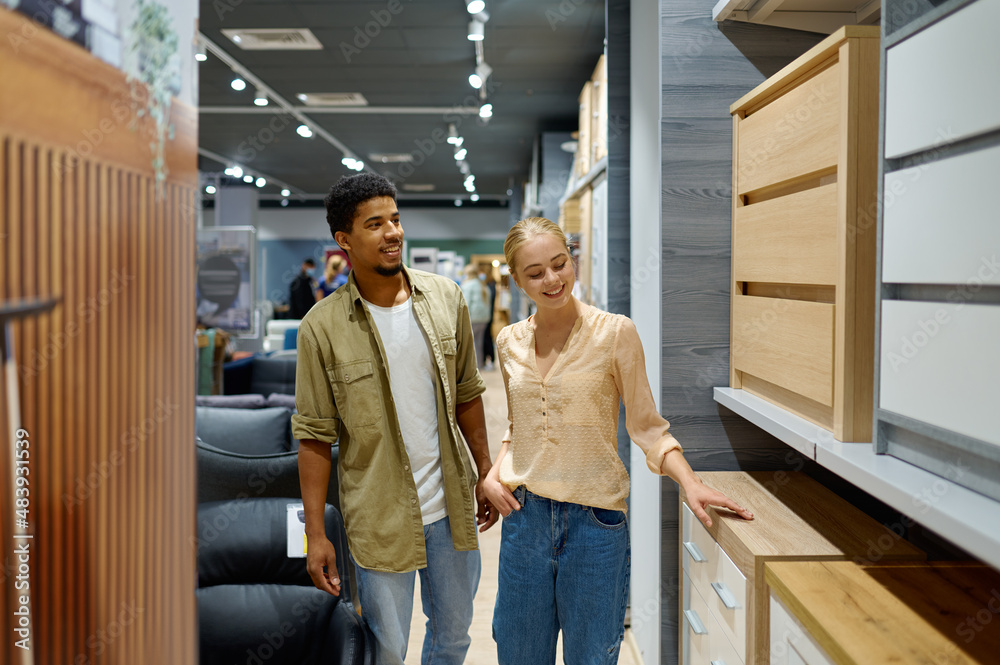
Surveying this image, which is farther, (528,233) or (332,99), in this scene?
(332,99)

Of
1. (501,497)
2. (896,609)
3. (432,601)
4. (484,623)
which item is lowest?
(484,623)

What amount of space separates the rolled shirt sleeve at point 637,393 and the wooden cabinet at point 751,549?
28 cm

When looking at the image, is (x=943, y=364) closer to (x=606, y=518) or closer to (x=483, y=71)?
(x=606, y=518)

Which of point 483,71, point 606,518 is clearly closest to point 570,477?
point 606,518

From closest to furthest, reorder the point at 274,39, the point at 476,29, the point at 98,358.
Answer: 1. the point at 98,358
2. the point at 476,29
3. the point at 274,39

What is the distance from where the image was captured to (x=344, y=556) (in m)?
2.21

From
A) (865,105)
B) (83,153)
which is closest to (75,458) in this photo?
(83,153)

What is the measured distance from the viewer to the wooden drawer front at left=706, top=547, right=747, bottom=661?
1683 millimetres

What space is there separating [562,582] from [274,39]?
5.51 m

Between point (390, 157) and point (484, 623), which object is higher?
point (390, 157)

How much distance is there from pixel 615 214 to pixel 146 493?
2942mm

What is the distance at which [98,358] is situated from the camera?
66 centimetres

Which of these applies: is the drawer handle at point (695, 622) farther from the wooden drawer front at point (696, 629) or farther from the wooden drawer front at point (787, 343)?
the wooden drawer front at point (787, 343)

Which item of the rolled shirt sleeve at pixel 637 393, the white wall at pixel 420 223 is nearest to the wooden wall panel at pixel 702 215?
the rolled shirt sleeve at pixel 637 393
